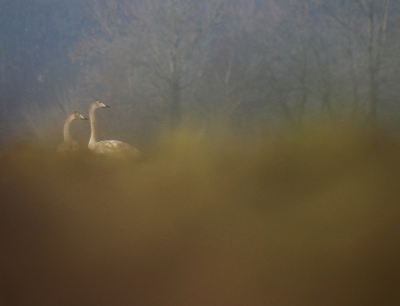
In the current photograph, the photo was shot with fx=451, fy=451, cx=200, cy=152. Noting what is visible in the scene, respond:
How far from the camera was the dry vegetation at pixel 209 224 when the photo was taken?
1.98m

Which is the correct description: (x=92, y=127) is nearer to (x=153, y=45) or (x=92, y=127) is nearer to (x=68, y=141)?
(x=68, y=141)

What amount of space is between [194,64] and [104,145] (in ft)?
1.86

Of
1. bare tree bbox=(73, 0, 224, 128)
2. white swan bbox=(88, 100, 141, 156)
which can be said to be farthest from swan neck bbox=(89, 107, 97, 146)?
bare tree bbox=(73, 0, 224, 128)

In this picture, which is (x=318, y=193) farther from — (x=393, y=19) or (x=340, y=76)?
(x=393, y=19)

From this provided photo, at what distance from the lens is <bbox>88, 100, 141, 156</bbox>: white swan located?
211 centimetres

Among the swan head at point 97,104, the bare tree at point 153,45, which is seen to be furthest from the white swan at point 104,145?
the bare tree at point 153,45

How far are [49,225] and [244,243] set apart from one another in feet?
3.12

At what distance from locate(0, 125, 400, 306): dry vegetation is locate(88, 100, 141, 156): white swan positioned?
0.05 m

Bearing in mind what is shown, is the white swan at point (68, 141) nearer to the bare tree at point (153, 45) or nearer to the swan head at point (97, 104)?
the swan head at point (97, 104)

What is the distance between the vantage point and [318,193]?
200 cm

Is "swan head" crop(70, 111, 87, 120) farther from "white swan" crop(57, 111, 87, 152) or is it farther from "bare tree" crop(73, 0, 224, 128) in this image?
"bare tree" crop(73, 0, 224, 128)

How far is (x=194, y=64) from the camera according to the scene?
211cm

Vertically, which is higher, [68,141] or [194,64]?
[194,64]

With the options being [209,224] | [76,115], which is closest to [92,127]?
[76,115]
